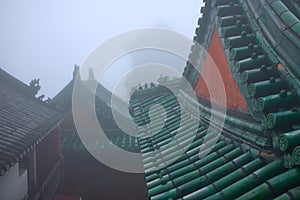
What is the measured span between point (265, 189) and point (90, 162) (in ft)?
41.8

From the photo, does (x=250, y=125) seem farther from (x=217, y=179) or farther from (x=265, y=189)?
(x=265, y=189)

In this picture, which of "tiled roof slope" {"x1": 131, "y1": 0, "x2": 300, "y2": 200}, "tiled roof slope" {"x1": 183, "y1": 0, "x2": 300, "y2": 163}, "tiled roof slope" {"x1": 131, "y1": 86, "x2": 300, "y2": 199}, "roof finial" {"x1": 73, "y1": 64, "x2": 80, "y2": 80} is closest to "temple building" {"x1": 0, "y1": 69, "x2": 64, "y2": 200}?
"tiled roof slope" {"x1": 131, "y1": 86, "x2": 300, "y2": 199}

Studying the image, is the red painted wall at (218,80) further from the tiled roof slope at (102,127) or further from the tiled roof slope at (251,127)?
the tiled roof slope at (102,127)

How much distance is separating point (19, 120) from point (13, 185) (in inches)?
84.5

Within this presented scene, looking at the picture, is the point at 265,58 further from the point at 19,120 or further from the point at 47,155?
the point at 47,155

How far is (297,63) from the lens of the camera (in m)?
2.64

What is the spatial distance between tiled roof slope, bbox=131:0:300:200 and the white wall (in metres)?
5.32

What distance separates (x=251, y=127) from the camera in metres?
3.28

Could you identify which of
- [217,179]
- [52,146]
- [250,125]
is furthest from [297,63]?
[52,146]

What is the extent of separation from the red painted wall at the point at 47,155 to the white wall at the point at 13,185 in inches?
63.8

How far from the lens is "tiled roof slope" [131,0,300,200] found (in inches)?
99.8

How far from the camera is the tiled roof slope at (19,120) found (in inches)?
287

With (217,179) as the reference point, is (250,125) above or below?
above

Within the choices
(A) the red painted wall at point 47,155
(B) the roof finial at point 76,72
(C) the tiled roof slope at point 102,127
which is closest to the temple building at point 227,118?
(A) the red painted wall at point 47,155
